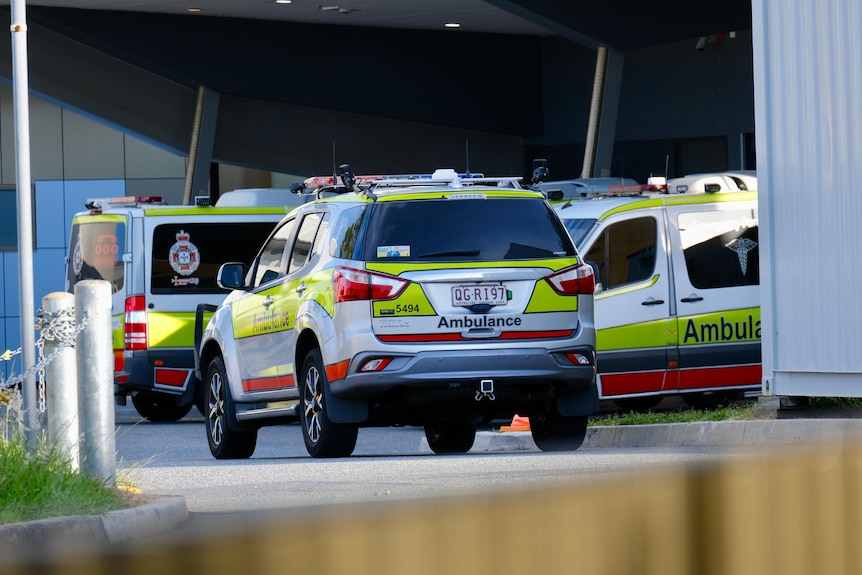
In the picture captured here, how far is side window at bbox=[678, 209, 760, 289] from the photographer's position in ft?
47.9

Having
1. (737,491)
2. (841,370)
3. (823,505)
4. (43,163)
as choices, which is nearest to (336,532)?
(737,491)

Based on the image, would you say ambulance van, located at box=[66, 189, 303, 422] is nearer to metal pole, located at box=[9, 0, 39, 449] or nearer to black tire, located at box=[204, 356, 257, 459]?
black tire, located at box=[204, 356, 257, 459]

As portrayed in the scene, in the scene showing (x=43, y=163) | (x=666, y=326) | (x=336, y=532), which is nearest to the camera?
(x=336, y=532)

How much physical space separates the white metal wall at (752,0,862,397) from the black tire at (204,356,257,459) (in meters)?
4.03

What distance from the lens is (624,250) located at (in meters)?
14.6

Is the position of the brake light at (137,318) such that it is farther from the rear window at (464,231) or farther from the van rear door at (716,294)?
the rear window at (464,231)

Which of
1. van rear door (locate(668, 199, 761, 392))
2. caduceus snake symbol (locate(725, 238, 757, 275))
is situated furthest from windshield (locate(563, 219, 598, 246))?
caduceus snake symbol (locate(725, 238, 757, 275))

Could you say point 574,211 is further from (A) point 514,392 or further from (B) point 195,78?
(B) point 195,78

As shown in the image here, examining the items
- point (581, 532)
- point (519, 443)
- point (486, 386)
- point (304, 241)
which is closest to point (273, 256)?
point (304, 241)

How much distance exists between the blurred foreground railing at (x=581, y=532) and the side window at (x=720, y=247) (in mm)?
10791

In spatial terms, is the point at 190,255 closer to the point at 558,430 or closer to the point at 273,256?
the point at 273,256

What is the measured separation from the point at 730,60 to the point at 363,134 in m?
7.93

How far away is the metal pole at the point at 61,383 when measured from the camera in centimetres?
829

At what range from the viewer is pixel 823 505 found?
3.81m
